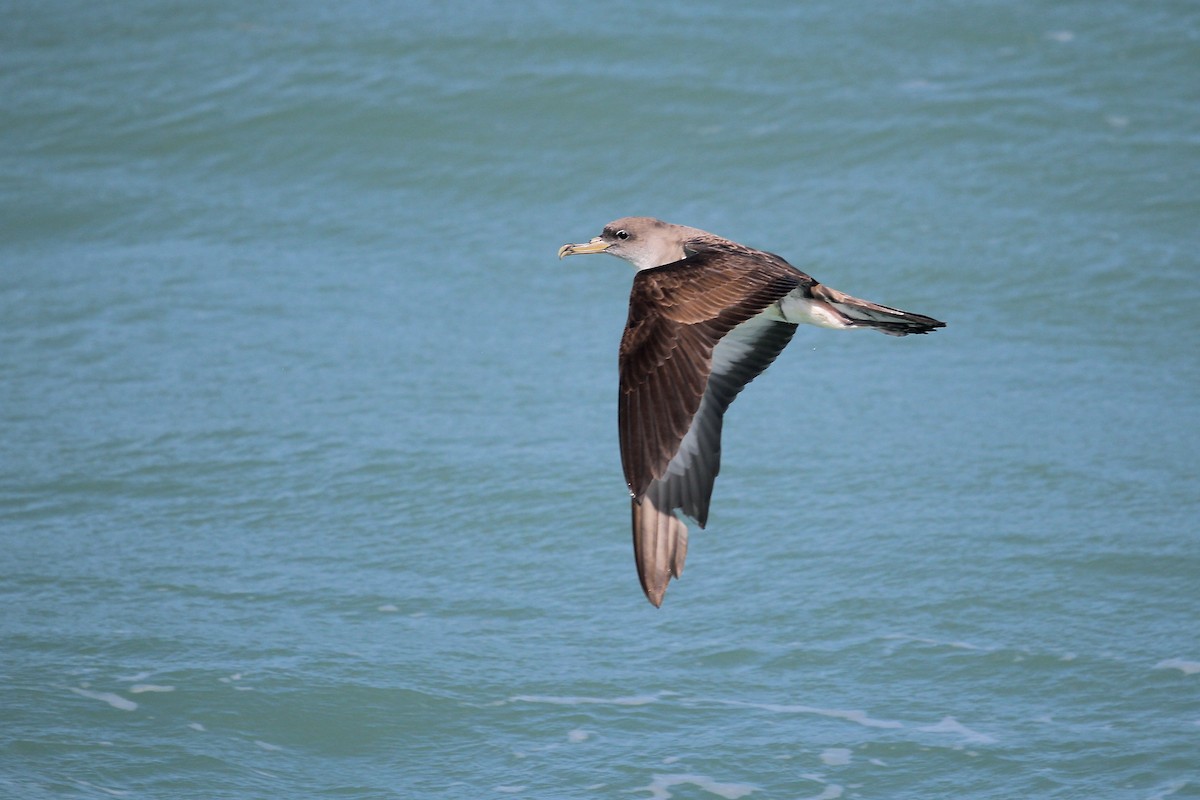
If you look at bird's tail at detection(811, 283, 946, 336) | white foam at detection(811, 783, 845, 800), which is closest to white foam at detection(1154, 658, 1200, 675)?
white foam at detection(811, 783, 845, 800)

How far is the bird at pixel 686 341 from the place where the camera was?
16.3 ft

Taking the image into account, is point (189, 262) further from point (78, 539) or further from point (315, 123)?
point (78, 539)

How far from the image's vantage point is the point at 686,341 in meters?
5.07

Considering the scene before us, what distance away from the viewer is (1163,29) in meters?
11.4

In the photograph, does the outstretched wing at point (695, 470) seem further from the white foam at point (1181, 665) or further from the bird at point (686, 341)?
the white foam at point (1181, 665)

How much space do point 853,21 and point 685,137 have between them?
187 cm

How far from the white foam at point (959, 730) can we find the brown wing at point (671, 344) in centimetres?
171

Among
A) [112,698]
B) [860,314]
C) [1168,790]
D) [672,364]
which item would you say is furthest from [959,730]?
[112,698]

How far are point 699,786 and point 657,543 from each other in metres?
0.87

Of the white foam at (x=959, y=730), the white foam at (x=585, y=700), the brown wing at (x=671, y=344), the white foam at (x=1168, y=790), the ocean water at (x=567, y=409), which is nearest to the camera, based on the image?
the brown wing at (x=671, y=344)

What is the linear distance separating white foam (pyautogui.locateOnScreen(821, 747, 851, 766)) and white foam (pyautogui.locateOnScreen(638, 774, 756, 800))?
0.32 m

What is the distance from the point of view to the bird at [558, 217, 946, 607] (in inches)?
196

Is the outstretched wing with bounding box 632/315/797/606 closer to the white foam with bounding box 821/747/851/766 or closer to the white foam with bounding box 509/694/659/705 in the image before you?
the white foam with bounding box 509/694/659/705

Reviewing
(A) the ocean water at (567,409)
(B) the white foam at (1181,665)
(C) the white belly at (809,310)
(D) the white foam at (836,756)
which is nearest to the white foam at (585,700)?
(A) the ocean water at (567,409)
